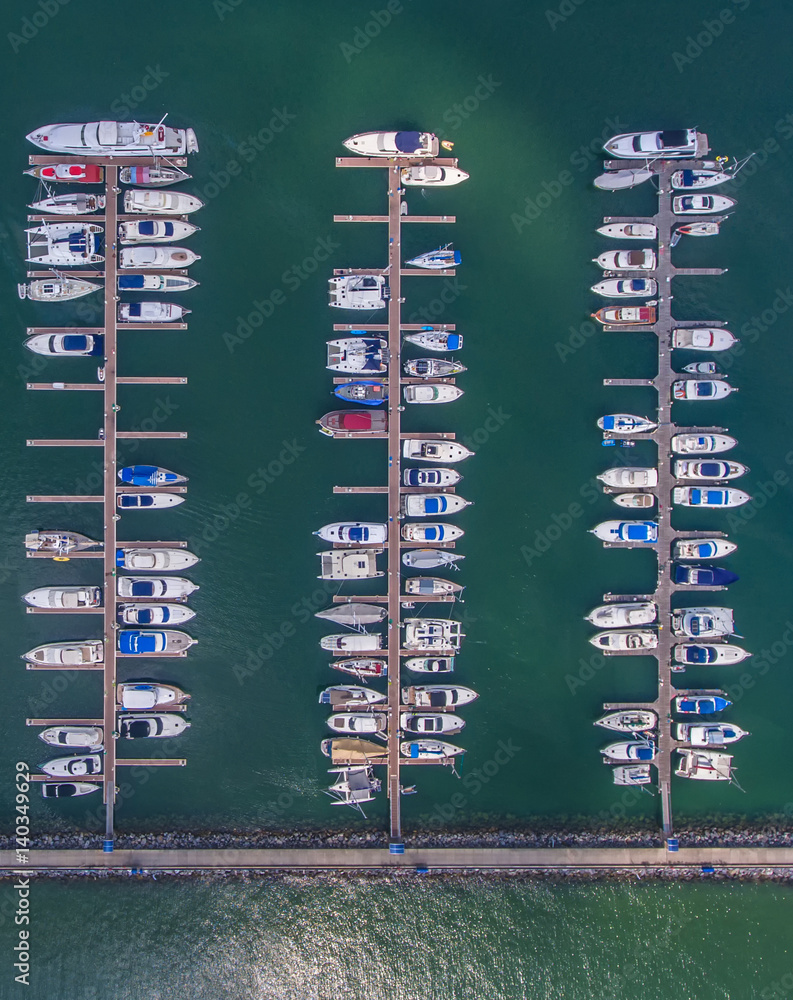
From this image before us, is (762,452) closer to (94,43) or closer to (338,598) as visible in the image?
(338,598)

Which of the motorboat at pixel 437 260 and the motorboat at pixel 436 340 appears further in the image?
the motorboat at pixel 436 340

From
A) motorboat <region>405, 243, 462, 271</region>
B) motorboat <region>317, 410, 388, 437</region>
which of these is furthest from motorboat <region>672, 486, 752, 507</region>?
motorboat <region>405, 243, 462, 271</region>

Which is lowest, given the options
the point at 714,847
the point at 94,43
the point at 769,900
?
the point at 769,900

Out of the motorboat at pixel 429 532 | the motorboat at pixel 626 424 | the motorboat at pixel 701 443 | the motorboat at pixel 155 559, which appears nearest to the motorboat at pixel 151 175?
the motorboat at pixel 155 559

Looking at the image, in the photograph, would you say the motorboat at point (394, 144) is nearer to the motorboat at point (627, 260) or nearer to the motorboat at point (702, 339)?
the motorboat at point (627, 260)

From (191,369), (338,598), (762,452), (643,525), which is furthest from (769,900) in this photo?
(191,369)
